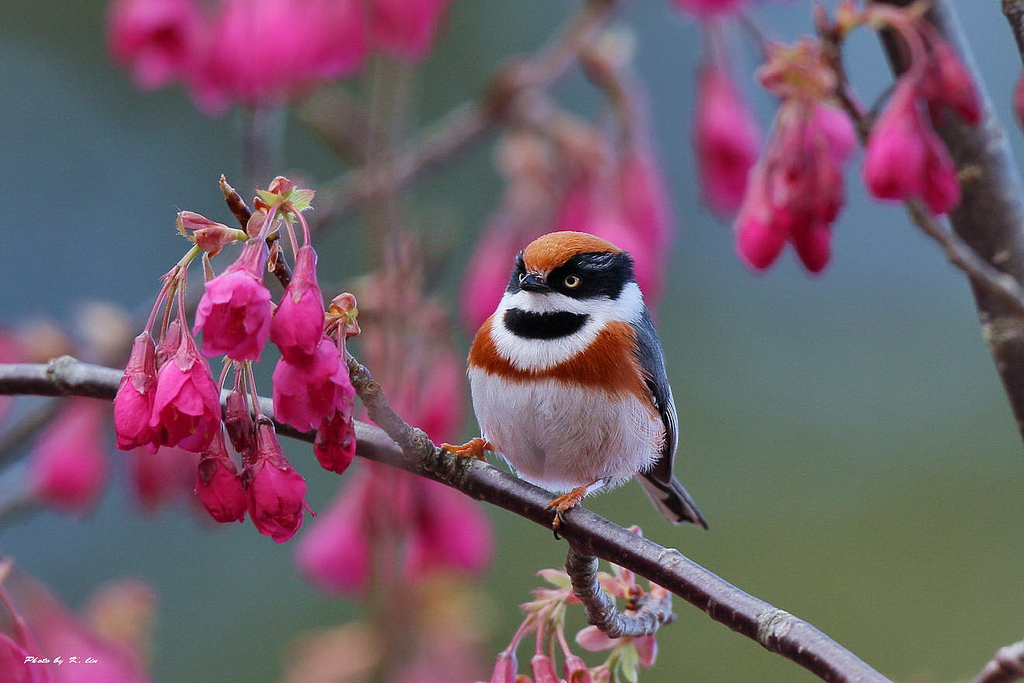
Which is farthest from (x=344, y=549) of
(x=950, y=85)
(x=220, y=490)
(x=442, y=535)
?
(x=950, y=85)

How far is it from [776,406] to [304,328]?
5479mm

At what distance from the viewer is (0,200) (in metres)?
7.11

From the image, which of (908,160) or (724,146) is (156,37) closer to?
(724,146)

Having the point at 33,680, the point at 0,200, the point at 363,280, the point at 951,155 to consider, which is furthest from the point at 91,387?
the point at 0,200

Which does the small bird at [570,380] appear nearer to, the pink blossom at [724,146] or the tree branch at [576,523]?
the pink blossom at [724,146]

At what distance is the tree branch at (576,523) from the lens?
3.34 feet

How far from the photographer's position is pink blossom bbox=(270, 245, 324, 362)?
38.7 inches

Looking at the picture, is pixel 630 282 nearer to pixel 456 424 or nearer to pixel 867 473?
pixel 456 424

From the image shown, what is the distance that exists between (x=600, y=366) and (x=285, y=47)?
88cm

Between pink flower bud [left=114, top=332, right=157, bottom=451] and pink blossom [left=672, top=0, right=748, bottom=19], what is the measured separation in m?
1.37

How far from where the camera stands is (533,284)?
1.82 meters

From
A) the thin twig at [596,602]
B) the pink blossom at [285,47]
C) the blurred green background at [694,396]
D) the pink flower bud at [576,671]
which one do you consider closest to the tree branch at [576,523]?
the thin twig at [596,602]

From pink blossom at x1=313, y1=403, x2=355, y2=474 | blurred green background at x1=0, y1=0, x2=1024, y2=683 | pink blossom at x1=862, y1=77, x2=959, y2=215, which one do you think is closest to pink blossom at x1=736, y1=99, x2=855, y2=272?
pink blossom at x1=862, y1=77, x2=959, y2=215

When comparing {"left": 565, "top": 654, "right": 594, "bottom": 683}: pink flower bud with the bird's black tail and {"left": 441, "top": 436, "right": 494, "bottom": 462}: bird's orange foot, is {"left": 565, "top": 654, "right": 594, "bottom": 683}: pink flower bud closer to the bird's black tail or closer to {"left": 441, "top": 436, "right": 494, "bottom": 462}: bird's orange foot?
{"left": 441, "top": 436, "right": 494, "bottom": 462}: bird's orange foot
